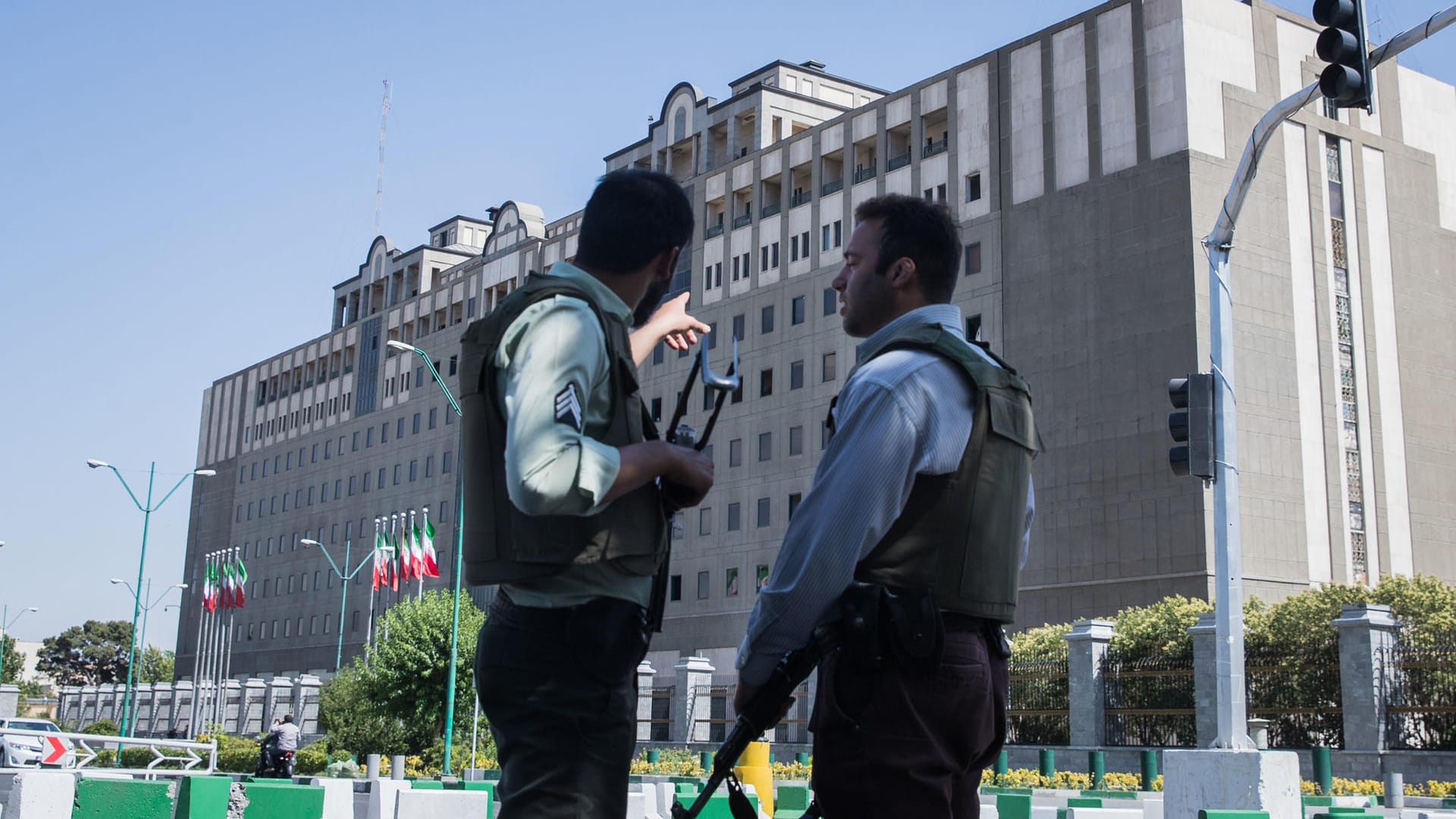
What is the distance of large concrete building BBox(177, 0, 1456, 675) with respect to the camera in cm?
4453

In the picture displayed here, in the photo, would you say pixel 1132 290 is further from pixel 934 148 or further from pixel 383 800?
pixel 383 800

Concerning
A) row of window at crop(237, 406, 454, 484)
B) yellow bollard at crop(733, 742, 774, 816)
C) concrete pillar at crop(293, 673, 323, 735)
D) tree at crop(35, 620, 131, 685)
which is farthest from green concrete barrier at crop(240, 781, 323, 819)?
tree at crop(35, 620, 131, 685)

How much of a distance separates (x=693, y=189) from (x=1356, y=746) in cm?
4376

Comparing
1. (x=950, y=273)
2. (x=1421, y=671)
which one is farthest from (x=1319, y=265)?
(x=950, y=273)

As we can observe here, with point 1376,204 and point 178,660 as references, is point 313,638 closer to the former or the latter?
point 178,660

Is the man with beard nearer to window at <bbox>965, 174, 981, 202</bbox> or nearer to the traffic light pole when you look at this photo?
the traffic light pole

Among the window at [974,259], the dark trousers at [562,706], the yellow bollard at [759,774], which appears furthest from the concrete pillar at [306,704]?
the dark trousers at [562,706]

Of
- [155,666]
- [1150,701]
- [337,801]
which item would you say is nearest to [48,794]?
[337,801]

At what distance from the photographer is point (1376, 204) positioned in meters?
48.7

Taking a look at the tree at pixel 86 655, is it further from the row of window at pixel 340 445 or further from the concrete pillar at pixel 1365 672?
the concrete pillar at pixel 1365 672

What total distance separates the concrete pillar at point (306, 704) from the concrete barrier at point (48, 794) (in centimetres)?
5789

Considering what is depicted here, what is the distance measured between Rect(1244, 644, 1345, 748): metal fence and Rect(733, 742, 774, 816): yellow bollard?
2384 centimetres

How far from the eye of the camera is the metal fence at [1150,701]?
29656mm

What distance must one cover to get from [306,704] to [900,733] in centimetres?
6521
